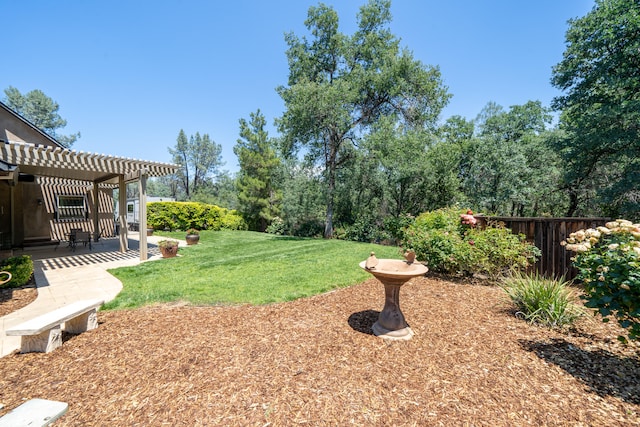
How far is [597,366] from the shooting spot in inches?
96.6

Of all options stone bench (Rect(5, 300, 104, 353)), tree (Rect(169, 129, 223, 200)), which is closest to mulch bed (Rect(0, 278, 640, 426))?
stone bench (Rect(5, 300, 104, 353))

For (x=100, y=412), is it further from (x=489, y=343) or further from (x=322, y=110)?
(x=322, y=110)

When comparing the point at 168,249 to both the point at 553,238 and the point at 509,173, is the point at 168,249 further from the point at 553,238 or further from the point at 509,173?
the point at 509,173

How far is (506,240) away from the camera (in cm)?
499

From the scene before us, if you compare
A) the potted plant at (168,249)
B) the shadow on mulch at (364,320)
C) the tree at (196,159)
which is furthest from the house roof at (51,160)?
the tree at (196,159)

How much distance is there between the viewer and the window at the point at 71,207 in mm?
12375

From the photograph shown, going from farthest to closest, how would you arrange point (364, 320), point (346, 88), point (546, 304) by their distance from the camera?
point (346, 88) → point (364, 320) → point (546, 304)

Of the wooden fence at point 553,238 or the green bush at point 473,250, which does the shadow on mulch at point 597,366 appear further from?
the wooden fence at point 553,238

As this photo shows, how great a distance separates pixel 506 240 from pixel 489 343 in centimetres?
290

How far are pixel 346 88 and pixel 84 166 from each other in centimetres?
1103

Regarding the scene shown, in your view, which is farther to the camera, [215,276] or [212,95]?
[212,95]

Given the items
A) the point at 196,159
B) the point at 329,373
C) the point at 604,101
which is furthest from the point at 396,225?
the point at 196,159

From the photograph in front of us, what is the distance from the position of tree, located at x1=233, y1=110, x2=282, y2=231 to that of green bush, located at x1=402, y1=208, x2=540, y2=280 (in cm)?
1469

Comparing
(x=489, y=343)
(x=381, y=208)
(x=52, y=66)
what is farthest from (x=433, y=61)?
(x=52, y=66)
